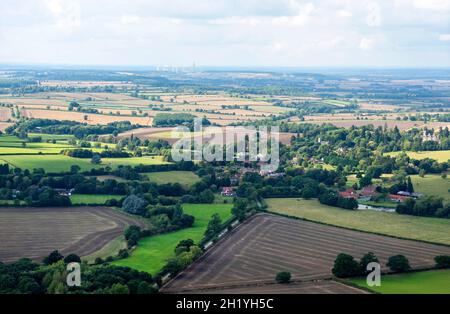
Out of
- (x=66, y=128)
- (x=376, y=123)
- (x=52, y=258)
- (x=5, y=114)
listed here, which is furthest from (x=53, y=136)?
(x=52, y=258)

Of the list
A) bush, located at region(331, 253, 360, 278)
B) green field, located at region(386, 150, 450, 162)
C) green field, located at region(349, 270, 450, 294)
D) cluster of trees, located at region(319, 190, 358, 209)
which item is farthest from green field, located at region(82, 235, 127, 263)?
green field, located at region(386, 150, 450, 162)

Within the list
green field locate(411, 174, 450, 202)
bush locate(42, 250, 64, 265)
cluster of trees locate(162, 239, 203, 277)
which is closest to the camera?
cluster of trees locate(162, 239, 203, 277)

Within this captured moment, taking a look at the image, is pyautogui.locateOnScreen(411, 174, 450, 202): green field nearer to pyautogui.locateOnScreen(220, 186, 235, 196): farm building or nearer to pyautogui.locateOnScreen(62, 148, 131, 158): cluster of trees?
pyautogui.locateOnScreen(220, 186, 235, 196): farm building

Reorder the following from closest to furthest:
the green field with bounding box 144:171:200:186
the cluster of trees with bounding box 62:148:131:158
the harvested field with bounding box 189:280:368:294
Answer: the harvested field with bounding box 189:280:368:294 → the green field with bounding box 144:171:200:186 → the cluster of trees with bounding box 62:148:131:158

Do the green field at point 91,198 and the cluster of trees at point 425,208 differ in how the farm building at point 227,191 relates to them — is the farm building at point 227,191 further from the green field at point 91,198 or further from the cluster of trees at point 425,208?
the cluster of trees at point 425,208

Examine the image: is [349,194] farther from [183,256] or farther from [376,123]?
[376,123]

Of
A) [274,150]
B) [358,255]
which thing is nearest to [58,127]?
[274,150]
